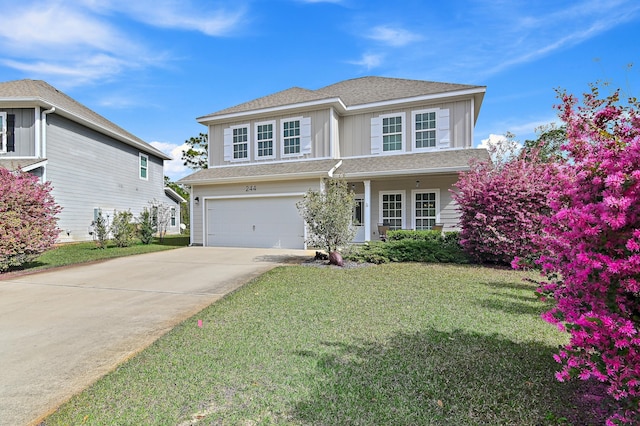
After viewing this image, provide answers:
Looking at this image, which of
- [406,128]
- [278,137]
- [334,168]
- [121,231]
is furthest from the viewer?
[278,137]

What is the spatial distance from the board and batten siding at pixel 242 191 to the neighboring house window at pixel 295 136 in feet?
6.33

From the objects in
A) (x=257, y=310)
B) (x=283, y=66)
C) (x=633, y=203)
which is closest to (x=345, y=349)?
(x=257, y=310)

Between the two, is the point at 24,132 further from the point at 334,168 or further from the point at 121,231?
the point at 334,168

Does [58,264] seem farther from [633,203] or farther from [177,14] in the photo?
[633,203]

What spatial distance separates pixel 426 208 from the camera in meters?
13.4

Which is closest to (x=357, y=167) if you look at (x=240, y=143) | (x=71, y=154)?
(x=240, y=143)

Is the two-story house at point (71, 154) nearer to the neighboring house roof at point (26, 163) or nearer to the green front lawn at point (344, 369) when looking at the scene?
the neighboring house roof at point (26, 163)

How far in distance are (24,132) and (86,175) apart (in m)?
3.12

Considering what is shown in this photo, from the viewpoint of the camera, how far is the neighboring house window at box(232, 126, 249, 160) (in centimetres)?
1544

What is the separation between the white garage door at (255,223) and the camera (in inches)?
524

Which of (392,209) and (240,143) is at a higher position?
(240,143)

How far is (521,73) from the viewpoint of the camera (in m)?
10.2

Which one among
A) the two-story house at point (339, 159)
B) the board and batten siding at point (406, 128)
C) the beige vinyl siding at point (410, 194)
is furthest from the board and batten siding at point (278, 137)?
the beige vinyl siding at point (410, 194)

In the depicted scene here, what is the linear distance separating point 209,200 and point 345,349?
12628mm
